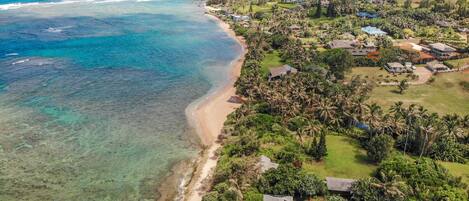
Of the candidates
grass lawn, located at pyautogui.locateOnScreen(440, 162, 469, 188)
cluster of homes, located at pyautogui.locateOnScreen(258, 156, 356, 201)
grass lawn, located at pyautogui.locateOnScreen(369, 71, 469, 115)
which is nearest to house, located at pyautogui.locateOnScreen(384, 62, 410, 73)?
grass lawn, located at pyautogui.locateOnScreen(369, 71, 469, 115)

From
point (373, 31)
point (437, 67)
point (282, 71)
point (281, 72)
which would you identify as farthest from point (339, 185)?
point (373, 31)

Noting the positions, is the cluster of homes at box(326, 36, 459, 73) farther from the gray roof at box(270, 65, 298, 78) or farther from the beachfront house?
the beachfront house

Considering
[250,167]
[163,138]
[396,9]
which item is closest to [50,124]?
[163,138]

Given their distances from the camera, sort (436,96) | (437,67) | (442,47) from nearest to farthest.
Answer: (436,96)
(437,67)
(442,47)

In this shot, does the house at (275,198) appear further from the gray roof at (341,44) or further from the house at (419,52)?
the gray roof at (341,44)

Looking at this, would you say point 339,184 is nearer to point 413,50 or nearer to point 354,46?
point 354,46

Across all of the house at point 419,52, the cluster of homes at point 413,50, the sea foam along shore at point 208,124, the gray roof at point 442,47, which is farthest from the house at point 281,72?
the gray roof at point 442,47

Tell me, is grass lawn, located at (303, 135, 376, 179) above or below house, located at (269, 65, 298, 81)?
below
